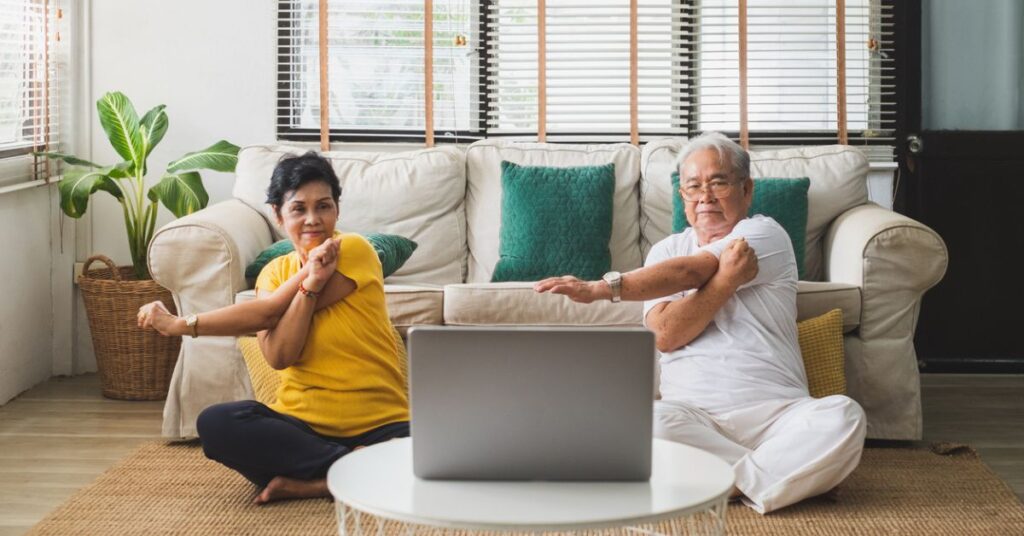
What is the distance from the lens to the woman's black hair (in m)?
2.88

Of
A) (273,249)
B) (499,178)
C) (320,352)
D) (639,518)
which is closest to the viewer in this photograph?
(639,518)

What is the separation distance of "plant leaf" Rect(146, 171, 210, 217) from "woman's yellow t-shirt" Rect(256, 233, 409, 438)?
4.58ft

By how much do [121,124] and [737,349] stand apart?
2.45 metres

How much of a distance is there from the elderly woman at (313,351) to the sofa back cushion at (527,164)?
4.22 feet

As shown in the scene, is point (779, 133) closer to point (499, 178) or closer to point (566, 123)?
point (566, 123)

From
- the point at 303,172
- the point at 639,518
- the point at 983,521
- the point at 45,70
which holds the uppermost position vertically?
the point at 45,70

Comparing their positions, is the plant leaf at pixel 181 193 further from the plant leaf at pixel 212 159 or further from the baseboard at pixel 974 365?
the baseboard at pixel 974 365

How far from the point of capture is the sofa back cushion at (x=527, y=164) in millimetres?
4207

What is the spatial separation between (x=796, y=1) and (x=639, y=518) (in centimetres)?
348

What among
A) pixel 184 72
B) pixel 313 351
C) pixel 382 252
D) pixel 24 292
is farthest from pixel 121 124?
pixel 313 351

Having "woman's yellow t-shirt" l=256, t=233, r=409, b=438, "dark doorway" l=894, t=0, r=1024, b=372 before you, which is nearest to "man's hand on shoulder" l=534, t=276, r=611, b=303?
"woman's yellow t-shirt" l=256, t=233, r=409, b=438

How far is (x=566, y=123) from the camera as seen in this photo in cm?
480

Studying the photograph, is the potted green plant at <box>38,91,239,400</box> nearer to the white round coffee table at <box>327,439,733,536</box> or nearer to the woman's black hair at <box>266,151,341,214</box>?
the woman's black hair at <box>266,151,341,214</box>

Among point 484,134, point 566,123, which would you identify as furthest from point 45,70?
Result: point 566,123
